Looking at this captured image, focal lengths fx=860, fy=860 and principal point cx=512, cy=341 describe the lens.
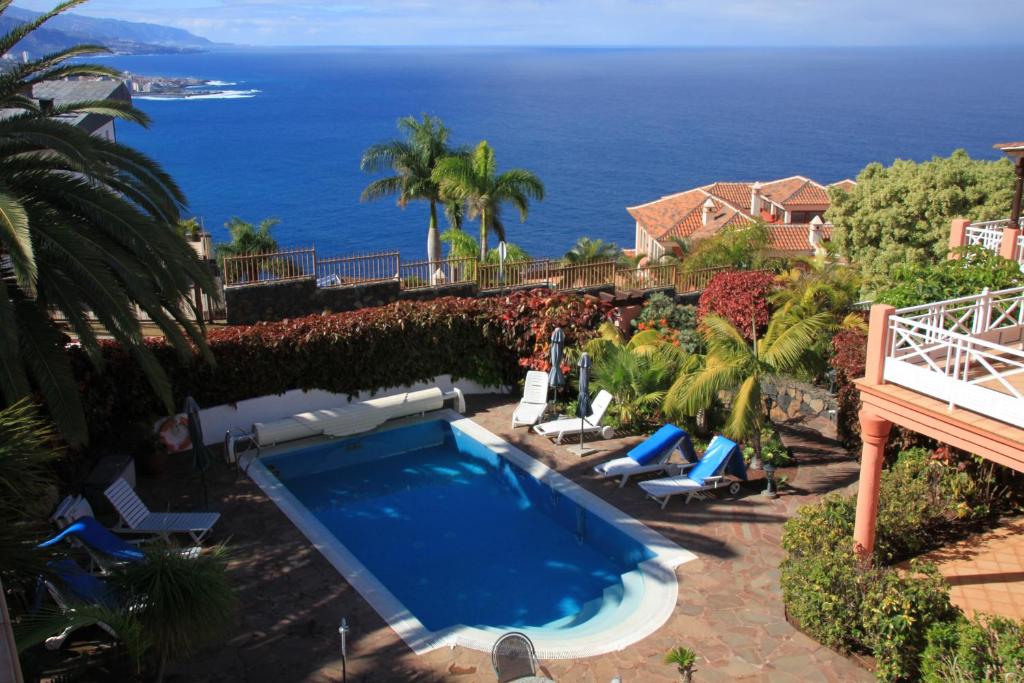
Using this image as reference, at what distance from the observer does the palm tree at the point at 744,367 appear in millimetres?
13016

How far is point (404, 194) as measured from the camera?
30562 millimetres

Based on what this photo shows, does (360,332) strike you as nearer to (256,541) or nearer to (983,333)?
(256,541)

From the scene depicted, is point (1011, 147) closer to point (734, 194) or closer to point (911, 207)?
point (911, 207)

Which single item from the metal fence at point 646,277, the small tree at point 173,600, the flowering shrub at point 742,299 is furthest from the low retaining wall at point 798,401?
the small tree at point 173,600

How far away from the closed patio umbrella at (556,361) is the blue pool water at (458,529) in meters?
1.83

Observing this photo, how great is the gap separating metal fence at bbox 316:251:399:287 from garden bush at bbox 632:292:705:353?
5494 millimetres

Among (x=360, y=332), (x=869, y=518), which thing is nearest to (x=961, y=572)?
(x=869, y=518)

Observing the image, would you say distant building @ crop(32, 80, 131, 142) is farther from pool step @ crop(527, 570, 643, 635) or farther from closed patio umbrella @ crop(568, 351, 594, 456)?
pool step @ crop(527, 570, 643, 635)

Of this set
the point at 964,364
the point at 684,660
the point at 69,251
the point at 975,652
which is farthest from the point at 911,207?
the point at 69,251

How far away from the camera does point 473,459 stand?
15.5m

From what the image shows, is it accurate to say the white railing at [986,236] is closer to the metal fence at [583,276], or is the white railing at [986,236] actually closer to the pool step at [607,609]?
the metal fence at [583,276]

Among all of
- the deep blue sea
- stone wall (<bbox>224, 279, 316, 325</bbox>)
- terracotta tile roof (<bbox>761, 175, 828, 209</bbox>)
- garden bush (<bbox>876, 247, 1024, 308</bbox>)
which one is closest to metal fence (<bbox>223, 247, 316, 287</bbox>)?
stone wall (<bbox>224, 279, 316, 325</bbox>)

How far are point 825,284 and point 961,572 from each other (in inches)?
320

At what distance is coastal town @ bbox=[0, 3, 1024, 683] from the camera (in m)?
8.64
